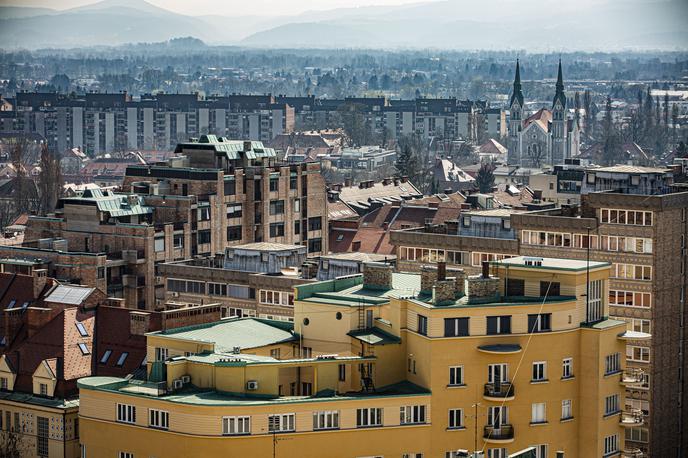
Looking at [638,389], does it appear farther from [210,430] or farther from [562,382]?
[210,430]

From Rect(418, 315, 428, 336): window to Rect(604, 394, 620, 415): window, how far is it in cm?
511

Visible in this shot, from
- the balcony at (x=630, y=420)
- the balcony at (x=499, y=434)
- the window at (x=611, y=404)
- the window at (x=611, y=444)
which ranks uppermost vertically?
the window at (x=611, y=404)

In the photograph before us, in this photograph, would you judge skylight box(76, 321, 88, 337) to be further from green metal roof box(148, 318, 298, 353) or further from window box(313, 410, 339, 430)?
window box(313, 410, 339, 430)

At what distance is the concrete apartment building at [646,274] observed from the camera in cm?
5978

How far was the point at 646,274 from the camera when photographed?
197 ft

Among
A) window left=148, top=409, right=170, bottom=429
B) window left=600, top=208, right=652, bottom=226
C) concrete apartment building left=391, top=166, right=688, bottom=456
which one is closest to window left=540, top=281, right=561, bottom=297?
window left=148, top=409, right=170, bottom=429

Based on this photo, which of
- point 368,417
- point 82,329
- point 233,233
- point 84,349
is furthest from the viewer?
point 233,233

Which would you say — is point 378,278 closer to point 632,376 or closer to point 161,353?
point 161,353

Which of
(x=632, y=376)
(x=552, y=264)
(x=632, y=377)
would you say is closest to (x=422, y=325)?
Answer: (x=552, y=264)

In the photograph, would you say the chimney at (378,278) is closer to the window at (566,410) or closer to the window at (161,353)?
the window at (161,353)

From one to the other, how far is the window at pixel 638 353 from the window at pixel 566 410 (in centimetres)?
1296

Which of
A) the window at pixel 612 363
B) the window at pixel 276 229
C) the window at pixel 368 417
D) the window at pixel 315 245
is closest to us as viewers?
the window at pixel 368 417

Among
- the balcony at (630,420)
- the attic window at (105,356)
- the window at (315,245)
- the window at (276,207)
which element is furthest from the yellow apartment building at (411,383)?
the window at (315,245)

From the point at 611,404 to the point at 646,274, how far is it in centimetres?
1277
